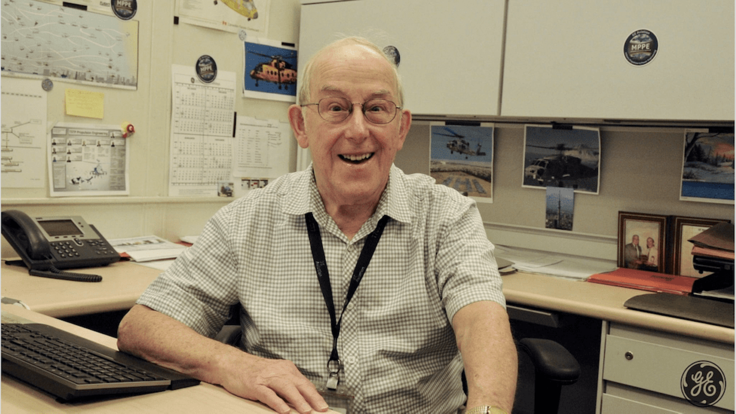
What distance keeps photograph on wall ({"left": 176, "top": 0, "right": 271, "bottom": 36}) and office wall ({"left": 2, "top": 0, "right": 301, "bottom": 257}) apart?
0.09 ft

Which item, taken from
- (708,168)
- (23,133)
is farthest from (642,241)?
(23,133)

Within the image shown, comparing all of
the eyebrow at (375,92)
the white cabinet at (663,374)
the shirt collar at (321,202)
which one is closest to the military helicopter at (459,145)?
the white cabinet at (663,374)

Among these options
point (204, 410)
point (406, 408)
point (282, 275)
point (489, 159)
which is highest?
point (489, 159)

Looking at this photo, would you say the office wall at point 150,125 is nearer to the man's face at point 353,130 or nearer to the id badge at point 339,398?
the man's face at point 353,130

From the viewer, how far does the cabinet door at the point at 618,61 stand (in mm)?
1789

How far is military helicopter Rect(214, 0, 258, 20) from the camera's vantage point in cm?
250

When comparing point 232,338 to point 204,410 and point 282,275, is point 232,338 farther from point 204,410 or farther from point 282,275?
point 204,410

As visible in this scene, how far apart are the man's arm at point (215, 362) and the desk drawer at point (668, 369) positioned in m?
0.98

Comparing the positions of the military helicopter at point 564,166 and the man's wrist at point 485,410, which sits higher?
the military helicopter at point 564,166

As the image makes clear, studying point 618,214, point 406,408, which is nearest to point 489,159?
point 618,214

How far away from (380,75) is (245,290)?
53 centimetres

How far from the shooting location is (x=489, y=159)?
8.23 ft

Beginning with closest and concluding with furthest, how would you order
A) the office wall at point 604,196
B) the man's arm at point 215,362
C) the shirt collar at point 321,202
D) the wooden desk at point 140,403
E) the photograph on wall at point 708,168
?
the wooden desk at point 140,403
the man's arm at point 215,362
the shirt collar at point 321,202
the photograph on wall at point 708,168
the office wall at point 604,196

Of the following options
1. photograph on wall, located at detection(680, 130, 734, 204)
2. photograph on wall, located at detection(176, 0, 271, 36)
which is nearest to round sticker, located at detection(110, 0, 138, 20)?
photograph on wall, located at detection(176, 0, 271, 36)
